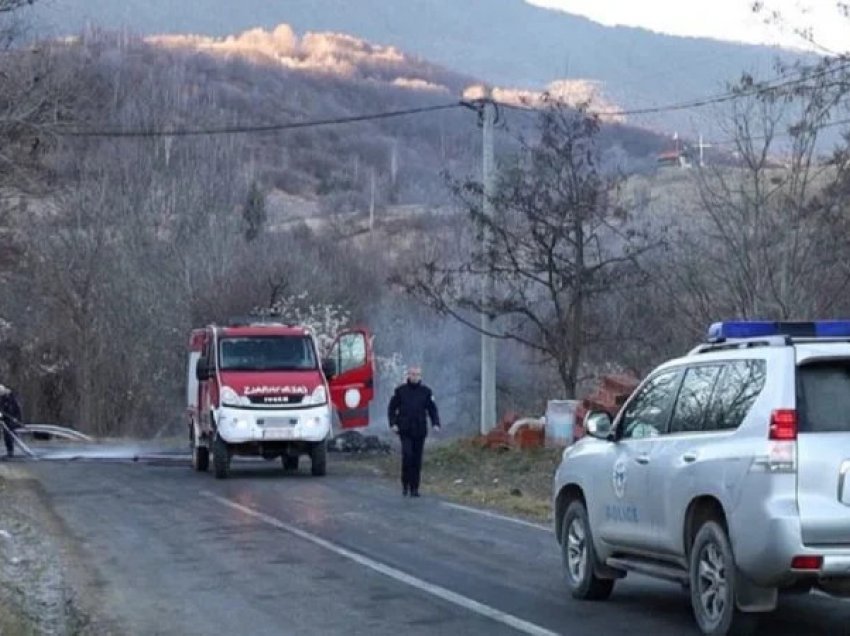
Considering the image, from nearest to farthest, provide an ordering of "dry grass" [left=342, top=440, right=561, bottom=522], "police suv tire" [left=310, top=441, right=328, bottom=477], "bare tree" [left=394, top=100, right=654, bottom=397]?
"dry grass" [left=342, top=440, right=561, bottom=522] < "police suv tire" [left=310, top=441, right=328, bottom=477] < "bare tree" [left=394, top=100, right=654, bottom=397]

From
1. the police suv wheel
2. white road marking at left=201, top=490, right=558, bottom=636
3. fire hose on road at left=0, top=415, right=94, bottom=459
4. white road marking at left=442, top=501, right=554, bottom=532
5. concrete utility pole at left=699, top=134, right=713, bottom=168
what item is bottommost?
fire hose on road at left=0, top=415, right=94, bottom=459

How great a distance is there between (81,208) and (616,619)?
55.8m

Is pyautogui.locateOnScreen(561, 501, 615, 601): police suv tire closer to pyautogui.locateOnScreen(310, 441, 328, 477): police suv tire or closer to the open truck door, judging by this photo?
pyautogui.locateOnScreen(310, 441, 328, 477): police suv tire

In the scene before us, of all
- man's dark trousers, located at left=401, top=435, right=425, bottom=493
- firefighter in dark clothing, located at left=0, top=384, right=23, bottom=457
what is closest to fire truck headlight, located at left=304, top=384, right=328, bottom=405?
man's dark trousers, located at left=401, top=435, right=425, bottom=493

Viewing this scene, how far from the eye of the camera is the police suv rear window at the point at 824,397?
413 inches

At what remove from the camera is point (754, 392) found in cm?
1084

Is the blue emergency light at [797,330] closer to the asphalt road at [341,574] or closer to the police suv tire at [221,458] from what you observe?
the asphalt road at [341,574]

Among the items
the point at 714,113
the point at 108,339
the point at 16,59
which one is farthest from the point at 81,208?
the point at 16,59

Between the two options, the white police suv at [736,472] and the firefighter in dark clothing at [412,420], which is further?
the firefighter in dark clothing at [412,420]

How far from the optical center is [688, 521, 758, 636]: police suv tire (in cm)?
1077

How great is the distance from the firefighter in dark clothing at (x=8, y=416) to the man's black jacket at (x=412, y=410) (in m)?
15.7

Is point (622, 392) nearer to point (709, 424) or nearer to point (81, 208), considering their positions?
point (709, 424)

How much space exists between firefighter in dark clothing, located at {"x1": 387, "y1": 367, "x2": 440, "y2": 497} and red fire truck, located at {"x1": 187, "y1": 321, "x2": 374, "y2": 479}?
4912 millimetres

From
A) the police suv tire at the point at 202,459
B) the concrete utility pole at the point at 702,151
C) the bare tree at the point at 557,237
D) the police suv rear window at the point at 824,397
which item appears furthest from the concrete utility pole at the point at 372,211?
the police suv rear window at the point at 824,397
